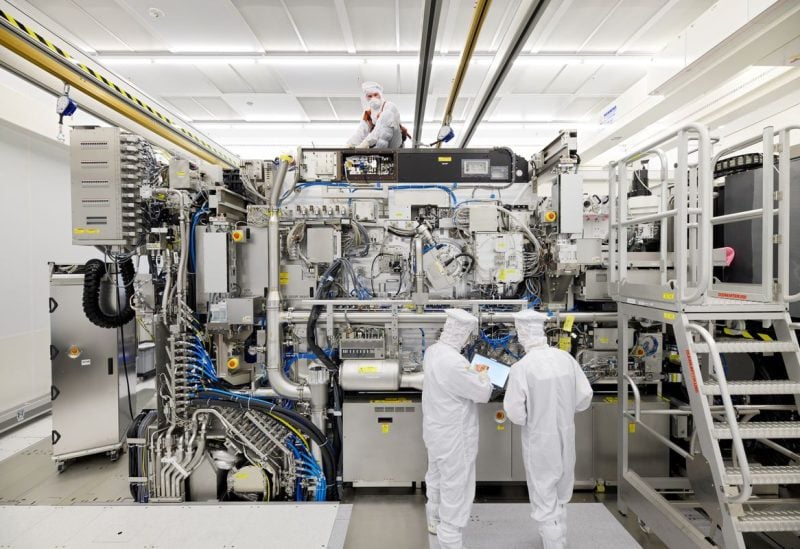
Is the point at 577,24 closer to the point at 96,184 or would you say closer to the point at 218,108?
the point at 96,184

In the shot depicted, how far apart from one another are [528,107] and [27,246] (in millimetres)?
7647

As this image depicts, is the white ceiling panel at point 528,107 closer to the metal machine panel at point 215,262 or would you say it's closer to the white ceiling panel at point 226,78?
the white ceiling panel at point 226,78

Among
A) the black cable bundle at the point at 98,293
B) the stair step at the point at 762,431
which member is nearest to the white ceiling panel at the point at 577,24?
the stair step at the point at 762,431

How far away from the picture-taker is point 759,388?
2.08 metres

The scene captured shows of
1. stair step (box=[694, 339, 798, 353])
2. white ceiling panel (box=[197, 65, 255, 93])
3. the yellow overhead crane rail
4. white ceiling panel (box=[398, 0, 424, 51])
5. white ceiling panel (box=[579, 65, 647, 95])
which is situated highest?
white ceiling panel (box=[398, 0, 424, 51])

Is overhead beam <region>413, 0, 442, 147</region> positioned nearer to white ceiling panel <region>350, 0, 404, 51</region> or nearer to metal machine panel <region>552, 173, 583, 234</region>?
white ceiling panel <region>350, 0, 404, 51</region>

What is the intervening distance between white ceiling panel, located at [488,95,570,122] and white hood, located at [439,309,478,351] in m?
4.39

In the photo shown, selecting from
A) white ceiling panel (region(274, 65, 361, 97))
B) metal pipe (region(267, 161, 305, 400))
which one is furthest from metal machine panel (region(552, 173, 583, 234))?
white ceiling panel (region(274, 65, 361, 97))

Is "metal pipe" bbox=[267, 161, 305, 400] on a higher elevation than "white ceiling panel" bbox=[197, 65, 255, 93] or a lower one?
lower

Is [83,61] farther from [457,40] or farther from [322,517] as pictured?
[322,517]

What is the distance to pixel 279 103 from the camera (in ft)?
18.2

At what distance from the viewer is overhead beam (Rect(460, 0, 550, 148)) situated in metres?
2.68

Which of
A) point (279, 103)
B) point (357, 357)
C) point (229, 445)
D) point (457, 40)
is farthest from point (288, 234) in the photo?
point (279, 103)

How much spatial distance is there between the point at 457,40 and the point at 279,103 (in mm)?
3084
